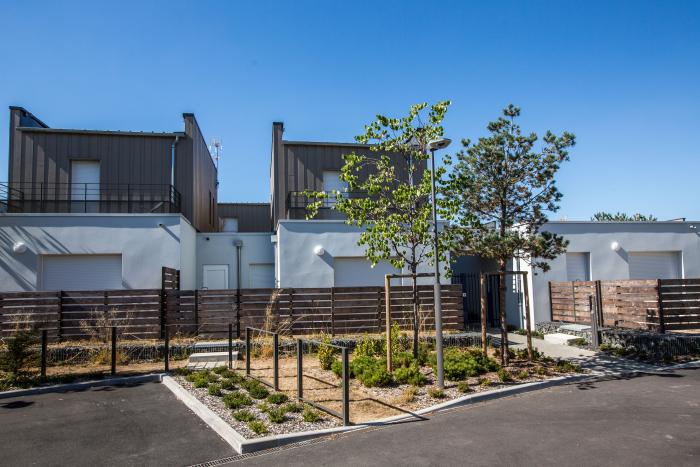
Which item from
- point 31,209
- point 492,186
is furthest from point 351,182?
point 31,209

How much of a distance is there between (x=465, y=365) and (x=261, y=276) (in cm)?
1075

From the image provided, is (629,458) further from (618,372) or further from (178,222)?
(178,222)

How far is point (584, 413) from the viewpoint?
7047 mm

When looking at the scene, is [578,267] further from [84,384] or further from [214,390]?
[84,384]

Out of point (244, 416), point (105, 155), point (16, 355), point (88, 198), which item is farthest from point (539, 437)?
point (105, 155)

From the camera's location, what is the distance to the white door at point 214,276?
18.2 metres

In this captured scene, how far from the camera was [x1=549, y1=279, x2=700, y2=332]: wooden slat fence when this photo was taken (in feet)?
41.0

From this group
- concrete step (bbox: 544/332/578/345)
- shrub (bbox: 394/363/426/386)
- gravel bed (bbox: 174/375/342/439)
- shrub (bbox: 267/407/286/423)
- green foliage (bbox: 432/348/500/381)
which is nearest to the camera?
gravel bed (bbox: 174/375/342/439)

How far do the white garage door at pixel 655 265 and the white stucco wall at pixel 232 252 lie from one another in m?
12.6

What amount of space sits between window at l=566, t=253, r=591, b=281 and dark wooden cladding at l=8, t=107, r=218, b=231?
13.0 m

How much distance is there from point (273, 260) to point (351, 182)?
8.88 meters

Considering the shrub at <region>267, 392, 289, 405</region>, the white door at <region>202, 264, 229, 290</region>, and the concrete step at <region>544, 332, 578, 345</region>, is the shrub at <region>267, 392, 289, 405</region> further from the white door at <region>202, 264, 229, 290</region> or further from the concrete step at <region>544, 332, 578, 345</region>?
the white door at <region>202, 264, 229, 290</region>

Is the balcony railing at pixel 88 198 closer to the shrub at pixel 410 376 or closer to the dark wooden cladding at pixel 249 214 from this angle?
the shrub at pixel 410 376

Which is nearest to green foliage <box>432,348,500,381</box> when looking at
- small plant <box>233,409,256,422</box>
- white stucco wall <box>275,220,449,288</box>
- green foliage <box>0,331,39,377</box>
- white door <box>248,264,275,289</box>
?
small plant <box>233,409,256,422</box>
